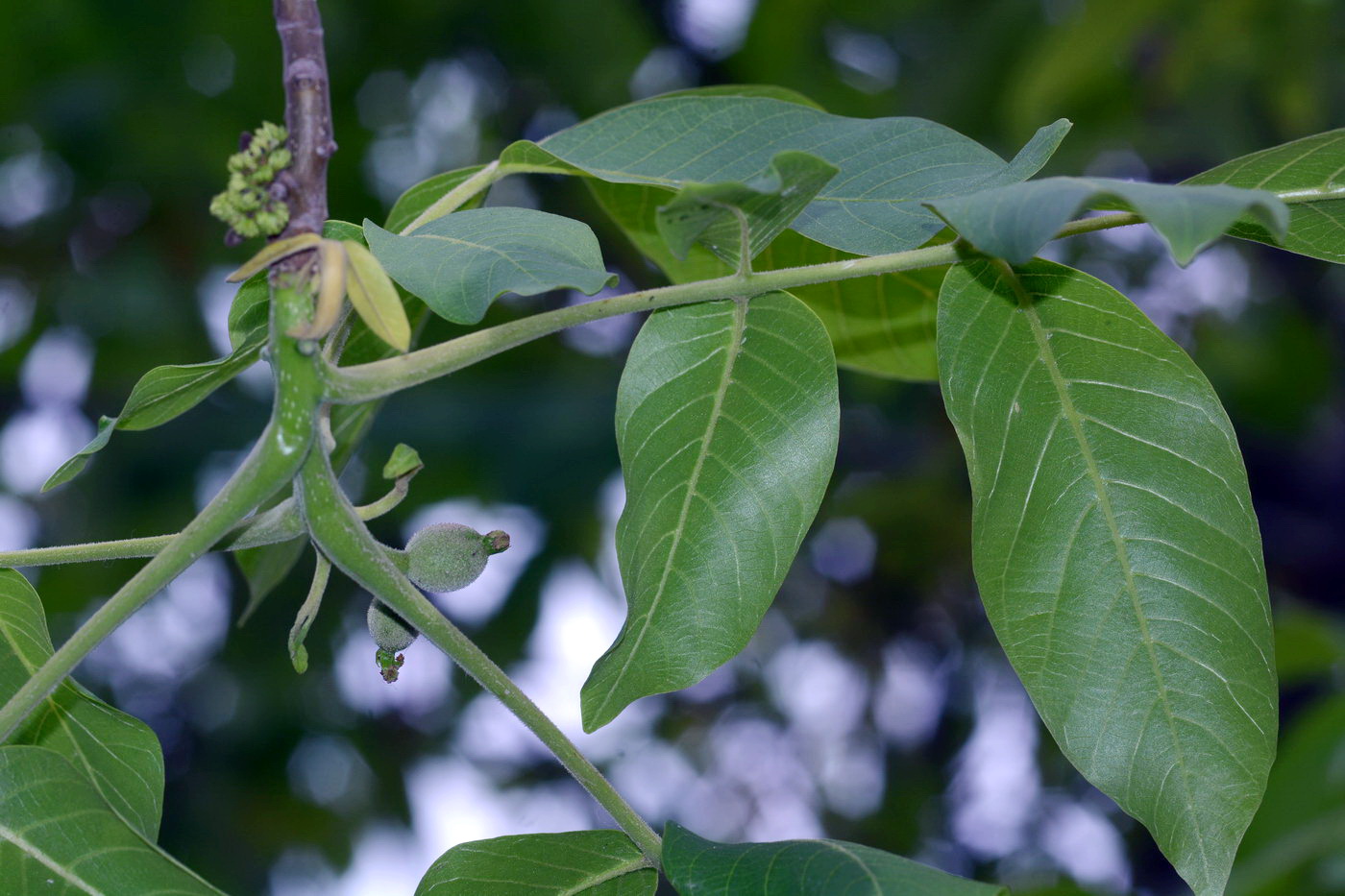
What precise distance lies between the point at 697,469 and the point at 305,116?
14.3 inches

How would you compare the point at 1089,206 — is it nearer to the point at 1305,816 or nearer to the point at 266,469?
the point at 266,469

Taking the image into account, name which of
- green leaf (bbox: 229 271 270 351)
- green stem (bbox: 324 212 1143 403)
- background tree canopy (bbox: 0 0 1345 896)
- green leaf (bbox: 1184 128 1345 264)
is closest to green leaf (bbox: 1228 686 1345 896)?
background tree canopy (bbox: 0 0 1345 896)

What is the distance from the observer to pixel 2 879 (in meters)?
0.72

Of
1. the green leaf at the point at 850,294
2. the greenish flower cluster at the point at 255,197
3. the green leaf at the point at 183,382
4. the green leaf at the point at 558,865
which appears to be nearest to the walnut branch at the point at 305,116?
the greenish flower cluster at the point at 255,197

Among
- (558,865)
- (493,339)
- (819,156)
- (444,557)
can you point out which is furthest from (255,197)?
(558,865)

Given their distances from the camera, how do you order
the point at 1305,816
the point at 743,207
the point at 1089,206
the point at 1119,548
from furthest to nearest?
the point at 1305,816, the point at 1119,548, the point at 743,207, the point at 1089,206

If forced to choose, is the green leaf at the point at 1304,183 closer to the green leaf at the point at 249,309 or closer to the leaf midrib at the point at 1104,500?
the leaf midrib at the point at 1104,500

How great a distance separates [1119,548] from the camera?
87 cm

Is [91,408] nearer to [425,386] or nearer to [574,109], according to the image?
[425,386]

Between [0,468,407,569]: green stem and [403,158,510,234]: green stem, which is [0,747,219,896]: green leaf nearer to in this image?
[0,468,407,569]: green stem

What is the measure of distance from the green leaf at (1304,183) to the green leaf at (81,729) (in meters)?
0.86

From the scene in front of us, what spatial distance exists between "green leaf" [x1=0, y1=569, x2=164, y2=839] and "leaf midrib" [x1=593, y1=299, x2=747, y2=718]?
34 cm

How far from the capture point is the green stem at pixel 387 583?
0.71m

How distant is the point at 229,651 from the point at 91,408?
726mm
